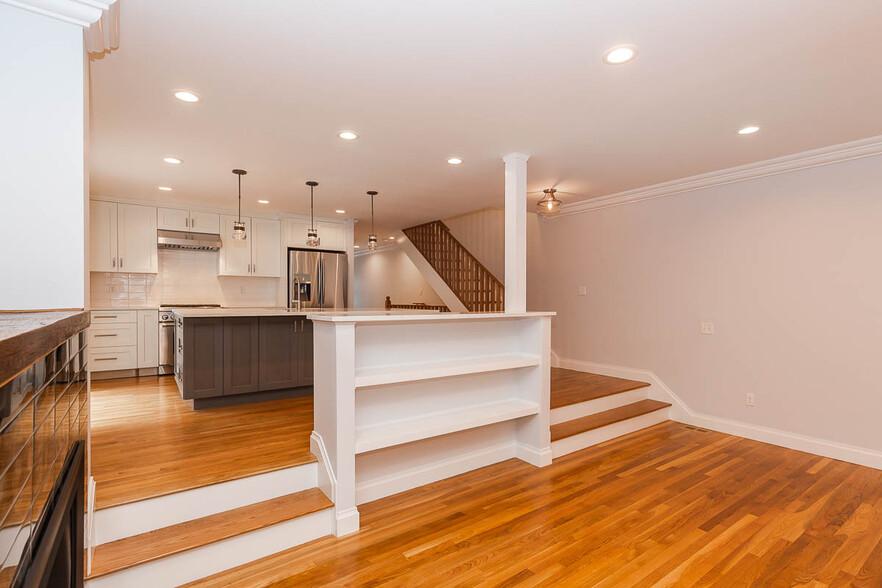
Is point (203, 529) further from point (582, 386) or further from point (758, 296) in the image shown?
point (758, 296)

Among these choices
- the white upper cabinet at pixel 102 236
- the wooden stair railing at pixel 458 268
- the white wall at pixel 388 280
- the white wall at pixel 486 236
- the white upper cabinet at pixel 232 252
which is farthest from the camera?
the white wall at pixel 388 280

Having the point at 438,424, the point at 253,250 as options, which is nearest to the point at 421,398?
the point at 438,424

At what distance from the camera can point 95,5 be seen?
166 cm

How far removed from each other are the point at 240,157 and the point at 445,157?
5.84 feet

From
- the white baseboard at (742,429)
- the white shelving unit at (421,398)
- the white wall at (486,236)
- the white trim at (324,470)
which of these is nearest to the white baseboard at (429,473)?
the white shelving unit at (421,398)

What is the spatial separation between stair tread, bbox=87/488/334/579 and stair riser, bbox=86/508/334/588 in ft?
0.09

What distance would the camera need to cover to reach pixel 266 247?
20.9 ft

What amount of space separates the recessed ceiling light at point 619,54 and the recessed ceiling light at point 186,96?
232 cm

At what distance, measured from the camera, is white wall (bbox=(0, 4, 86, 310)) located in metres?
1.55

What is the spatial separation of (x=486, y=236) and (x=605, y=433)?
4.02 metres

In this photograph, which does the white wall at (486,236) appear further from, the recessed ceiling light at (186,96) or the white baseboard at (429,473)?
the recessed ceiling light at (186,96)

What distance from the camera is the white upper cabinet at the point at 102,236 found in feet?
17.3

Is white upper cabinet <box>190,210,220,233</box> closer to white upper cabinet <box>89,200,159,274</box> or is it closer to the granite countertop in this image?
white upper cabinet <box>89,200,159,274</box>

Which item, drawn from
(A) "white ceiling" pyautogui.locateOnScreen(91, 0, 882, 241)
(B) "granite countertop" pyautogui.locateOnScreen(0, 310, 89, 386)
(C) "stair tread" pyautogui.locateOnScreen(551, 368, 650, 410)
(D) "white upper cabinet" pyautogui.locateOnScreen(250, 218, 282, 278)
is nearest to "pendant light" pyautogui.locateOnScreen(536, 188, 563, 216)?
(A) "white ceiling" pyautogui.locateOnScreen(91, 0, 882, 241)
